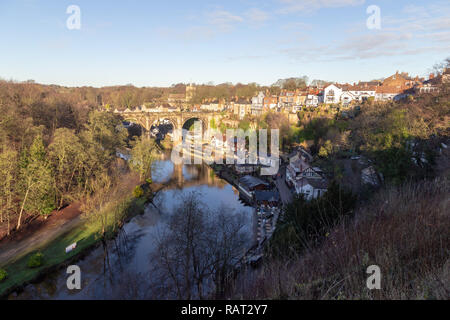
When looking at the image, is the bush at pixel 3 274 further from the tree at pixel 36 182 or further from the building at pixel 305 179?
the building at pixel 305 179

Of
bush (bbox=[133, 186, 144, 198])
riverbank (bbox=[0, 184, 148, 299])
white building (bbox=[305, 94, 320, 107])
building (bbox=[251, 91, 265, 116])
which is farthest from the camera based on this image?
building (bbox=[251, 91, 265, 116])

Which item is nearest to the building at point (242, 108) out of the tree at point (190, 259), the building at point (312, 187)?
the building at point (312, 187)

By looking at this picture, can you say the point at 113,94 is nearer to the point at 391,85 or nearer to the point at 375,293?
the point at 391,85

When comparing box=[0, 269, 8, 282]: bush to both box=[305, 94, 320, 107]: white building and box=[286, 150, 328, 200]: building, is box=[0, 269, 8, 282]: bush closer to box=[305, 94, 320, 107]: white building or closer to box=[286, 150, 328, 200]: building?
box=[286, 150, 328, 200]: building

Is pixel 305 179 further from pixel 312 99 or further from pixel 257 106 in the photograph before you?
pixel 257 106

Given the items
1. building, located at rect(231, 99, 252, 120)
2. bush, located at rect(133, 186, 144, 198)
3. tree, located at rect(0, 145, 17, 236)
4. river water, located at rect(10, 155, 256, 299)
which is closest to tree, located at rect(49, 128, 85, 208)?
tree, located at rect(0, 145, 17, 236)
